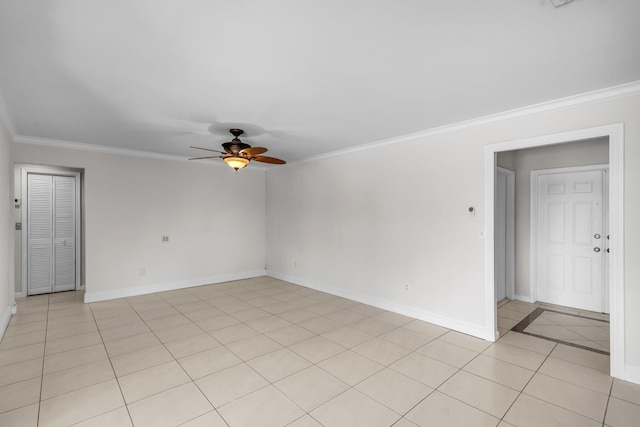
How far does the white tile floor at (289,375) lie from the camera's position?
2115 mm

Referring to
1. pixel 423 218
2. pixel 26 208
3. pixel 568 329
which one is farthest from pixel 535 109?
pixel 26 208

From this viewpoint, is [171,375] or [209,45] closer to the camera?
[209,45]

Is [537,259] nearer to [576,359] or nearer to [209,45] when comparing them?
[576,359]

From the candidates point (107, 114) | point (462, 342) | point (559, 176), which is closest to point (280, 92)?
point (107, 114)

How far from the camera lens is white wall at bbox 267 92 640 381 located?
2.60 metres

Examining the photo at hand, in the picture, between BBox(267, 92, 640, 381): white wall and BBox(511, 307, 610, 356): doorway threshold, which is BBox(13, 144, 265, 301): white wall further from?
BBox(511, 307, 610, 356): doorway threshold

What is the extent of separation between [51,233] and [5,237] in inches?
69.9

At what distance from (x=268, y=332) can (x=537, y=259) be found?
429 cm

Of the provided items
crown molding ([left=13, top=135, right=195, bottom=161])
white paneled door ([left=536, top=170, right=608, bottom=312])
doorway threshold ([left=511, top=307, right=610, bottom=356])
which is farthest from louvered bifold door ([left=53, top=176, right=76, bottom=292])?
white paneled door ([left=536, top=170, right=608, bottom=312])

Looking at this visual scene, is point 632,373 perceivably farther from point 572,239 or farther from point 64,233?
point 64,233

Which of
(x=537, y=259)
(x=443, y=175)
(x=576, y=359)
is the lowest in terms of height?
(x=576, y=359)

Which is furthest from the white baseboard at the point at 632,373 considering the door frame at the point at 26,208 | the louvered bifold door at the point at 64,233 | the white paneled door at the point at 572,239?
the louvered bifold door at the point at 64,233

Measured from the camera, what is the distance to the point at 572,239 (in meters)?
4.46

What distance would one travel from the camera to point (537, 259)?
15.6ft
